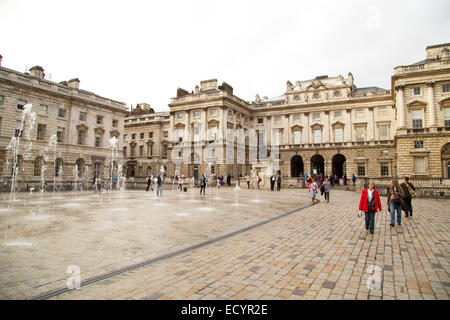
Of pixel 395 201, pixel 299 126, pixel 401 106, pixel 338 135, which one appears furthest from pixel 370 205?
pixel 299 126

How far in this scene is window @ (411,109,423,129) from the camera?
32281mm

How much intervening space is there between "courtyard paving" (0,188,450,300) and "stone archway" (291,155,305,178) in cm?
4169

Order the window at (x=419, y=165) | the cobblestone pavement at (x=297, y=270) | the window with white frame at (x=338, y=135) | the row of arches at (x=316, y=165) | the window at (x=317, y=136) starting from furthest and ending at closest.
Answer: the row of arches at (x=316, y=165), the window at (x=317, y=136), the window with white frame at (x=338, y=135), the window at (x=419, y=165), the cobblestone pavement at (x=297, y=270)

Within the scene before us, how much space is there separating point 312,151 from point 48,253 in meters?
46.7

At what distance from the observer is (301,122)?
49.3 metres

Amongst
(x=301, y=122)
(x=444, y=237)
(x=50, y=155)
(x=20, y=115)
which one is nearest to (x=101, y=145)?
(x=50, y=155)

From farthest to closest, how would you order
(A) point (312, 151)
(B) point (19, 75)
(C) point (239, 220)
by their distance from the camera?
(A) point (312, 151) < (B) point (19, 75) < (C) point (239, 220)

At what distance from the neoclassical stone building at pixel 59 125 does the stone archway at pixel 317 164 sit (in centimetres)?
3480

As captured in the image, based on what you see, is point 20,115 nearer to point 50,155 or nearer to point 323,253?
point 50,155

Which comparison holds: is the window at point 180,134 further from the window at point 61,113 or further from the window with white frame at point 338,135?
the window with white frame at point 338,135

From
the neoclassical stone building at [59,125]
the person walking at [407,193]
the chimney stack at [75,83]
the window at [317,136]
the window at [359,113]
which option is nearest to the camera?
the person walking at [407,193]

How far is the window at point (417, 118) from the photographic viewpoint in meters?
32.3

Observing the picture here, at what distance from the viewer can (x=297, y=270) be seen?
15.4 feet

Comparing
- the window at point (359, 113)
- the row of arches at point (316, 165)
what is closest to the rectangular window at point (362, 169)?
the row of arches at point (316, 165)
